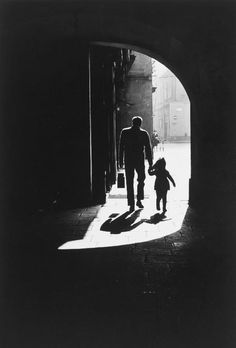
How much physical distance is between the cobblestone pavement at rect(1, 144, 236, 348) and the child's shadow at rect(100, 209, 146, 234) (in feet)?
0.19

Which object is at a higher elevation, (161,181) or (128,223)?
(161,181)

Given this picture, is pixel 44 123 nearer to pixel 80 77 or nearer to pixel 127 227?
pixel 80 77

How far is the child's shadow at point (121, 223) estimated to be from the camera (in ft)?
22.7

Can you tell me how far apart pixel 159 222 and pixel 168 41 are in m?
3.24

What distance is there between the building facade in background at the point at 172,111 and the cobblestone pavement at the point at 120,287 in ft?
159

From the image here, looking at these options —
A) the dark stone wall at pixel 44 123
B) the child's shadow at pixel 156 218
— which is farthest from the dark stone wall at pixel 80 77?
the child's shadow at pixel 156 218

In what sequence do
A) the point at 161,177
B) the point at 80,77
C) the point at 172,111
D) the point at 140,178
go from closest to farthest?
the point at 161,177
the point at 140,178
the point at 80,77
the point at 172,111

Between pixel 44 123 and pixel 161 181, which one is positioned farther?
pixel 44 123

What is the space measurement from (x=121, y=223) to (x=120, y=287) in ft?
10.3

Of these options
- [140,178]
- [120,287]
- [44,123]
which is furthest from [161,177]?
[120,287]

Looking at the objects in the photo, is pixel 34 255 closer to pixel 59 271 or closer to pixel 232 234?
pixel 59 271

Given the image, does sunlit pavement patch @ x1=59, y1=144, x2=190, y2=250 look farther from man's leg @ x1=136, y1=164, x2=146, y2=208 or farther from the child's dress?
the child's dress

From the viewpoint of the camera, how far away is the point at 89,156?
30.5 ft

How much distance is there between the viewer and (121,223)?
24.3 feet
